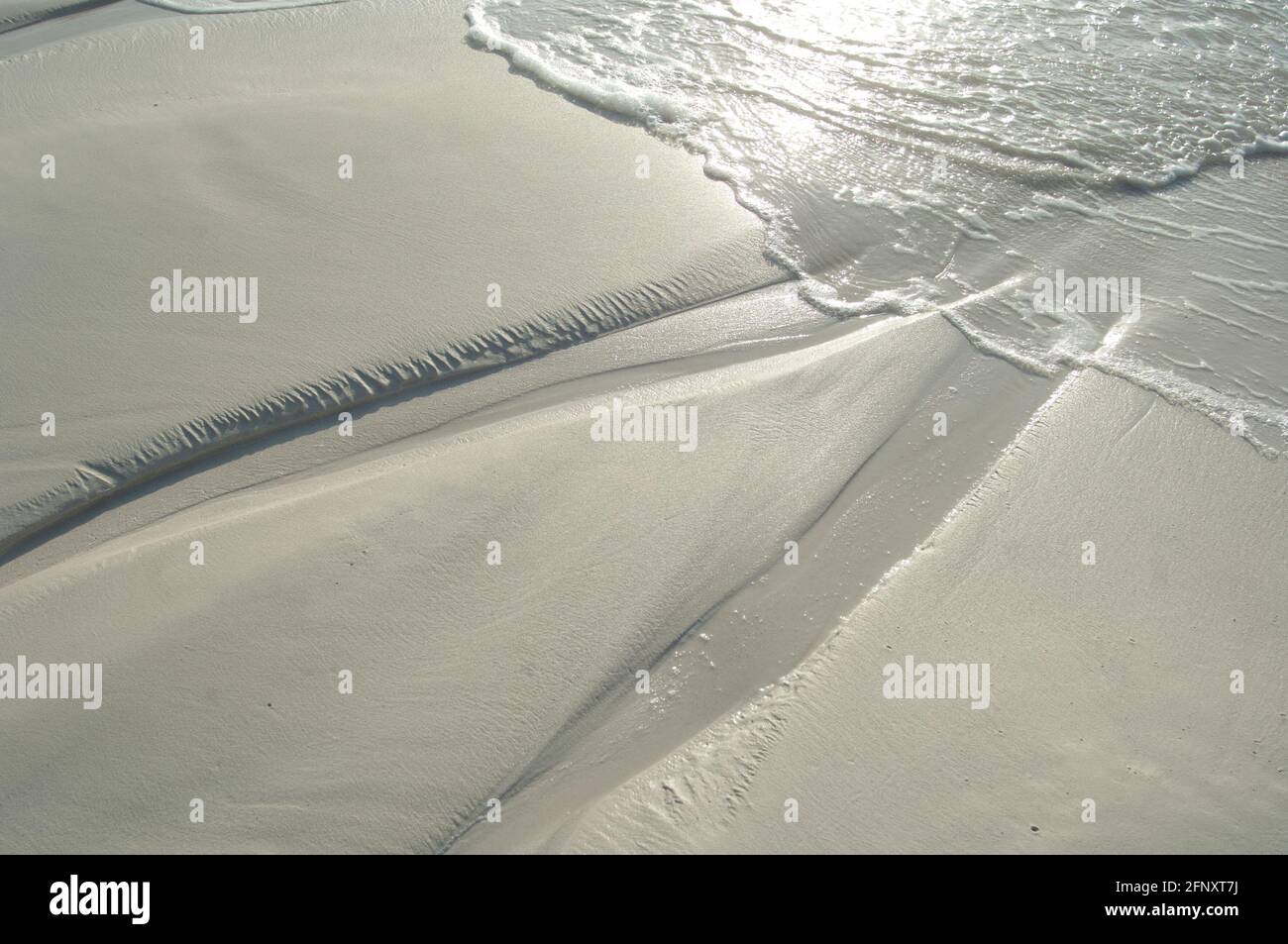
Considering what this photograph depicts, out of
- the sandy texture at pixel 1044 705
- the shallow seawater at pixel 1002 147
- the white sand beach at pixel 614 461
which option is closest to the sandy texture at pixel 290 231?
the white sand beach at pixel 614 461

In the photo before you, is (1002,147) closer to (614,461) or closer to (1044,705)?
(614,461)

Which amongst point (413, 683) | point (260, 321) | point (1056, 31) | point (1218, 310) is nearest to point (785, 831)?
point (413, 683)

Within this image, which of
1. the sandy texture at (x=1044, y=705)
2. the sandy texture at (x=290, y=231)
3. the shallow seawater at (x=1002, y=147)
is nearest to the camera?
the sandy texture at (x=1044, y=705)

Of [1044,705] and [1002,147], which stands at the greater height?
[1002,147]

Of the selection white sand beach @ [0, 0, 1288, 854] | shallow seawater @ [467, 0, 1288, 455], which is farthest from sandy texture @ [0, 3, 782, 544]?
shallow seawater @ [467, 0, 1288, 455]

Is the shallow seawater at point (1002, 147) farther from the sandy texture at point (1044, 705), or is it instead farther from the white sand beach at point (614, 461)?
the sandy texture at point (1044, 705)

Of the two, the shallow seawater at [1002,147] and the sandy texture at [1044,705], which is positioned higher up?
the shallow seawater at [1002,147]

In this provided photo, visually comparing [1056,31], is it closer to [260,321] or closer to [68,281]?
[260,321]

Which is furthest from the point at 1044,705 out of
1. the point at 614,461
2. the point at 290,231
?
the point at 290,231
